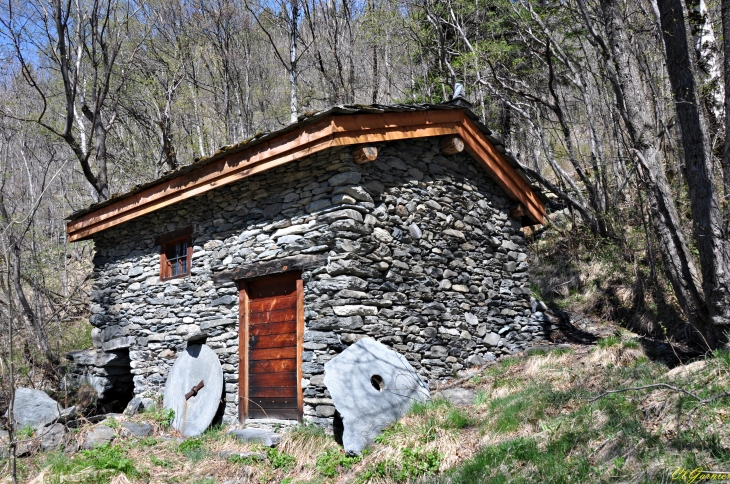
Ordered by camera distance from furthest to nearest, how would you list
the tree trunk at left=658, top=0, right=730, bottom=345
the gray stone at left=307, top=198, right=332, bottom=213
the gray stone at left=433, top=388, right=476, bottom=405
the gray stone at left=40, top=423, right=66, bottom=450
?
the gray stone at left=40, top=423, right=66, bottom=450
the gray stone at left=307, top=198, right=332, bottom=213
the gray stone at left=433, top=388, right=476, bottom=405
the tree trunk at left=658, top=0, right=730, bottom=345

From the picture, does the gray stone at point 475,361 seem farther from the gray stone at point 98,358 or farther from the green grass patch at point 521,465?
the gray stone at point 98,358

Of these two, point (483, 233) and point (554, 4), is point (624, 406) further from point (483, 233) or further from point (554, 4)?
point (554, 4)

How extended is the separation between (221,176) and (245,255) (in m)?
1.07

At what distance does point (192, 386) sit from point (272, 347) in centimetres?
139

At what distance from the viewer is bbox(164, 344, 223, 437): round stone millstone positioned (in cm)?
673

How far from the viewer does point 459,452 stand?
15.1ft

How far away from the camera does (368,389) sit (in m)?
5.41

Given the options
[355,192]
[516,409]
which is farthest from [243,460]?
[355,192]

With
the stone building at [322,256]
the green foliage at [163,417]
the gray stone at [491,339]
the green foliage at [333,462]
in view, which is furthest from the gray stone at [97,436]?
the gray stone at [491,339]

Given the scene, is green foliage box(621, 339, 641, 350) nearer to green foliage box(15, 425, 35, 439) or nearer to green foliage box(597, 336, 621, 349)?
green foliage box(597, 336, 621, 349)

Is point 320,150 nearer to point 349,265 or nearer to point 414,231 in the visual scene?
point 349,265

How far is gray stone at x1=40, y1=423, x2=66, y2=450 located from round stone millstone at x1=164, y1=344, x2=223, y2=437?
1.27 meters

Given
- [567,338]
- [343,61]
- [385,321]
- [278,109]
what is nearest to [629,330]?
[567,338]

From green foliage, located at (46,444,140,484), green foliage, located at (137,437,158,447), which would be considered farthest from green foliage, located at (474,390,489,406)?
green foliage, located at (137,437,158,447)
